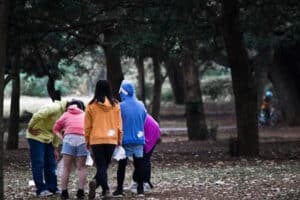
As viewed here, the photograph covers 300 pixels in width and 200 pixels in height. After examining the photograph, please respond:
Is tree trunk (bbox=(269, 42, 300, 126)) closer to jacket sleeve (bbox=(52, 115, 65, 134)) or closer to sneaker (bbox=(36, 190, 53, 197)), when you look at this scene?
sneaker (bbox=(36, 190, 53, 197))

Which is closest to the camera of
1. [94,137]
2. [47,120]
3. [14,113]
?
[94,137]

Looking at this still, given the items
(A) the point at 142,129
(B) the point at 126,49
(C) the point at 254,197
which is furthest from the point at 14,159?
(C) the point at 254,197

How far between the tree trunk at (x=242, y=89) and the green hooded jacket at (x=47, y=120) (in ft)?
22.2

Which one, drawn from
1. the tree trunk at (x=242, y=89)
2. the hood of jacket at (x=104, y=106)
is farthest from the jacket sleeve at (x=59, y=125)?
the tree trunk at (x=242, y=89)

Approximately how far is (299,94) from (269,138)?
23.6ft

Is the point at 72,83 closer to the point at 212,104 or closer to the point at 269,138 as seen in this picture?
the point at 212,104

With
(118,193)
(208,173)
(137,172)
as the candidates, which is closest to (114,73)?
(208,173)

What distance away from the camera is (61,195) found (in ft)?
34.7

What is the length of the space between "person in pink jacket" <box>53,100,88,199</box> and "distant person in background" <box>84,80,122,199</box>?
24 cm

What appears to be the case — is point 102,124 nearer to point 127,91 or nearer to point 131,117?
point 131,117

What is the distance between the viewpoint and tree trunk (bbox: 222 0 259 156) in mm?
16391

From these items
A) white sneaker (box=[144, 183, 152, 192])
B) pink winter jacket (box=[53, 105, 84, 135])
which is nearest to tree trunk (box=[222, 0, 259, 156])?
white sneaker (box=[144, 183, 152, 192])

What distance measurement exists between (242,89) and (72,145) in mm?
7342

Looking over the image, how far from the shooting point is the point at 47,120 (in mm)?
10766
